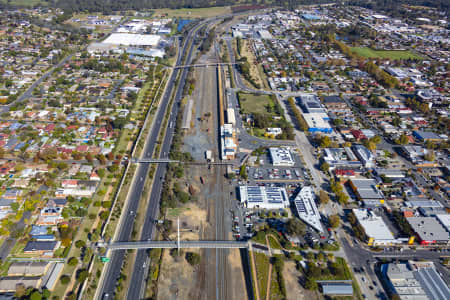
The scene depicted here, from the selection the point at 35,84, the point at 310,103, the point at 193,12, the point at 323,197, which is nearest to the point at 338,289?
the point at 323,197

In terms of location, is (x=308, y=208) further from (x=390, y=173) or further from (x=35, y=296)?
(x=35, y=296)

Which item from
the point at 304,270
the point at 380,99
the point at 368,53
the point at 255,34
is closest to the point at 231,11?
the point at 255,34

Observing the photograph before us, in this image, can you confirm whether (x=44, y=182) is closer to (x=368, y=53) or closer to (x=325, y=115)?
(x=325, y=115)

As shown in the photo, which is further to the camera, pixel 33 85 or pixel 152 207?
pixel 33 85

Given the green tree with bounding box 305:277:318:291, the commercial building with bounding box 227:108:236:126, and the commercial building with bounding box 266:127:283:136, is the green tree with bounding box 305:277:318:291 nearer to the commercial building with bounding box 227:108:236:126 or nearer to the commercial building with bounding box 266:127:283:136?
the commercial building with bounding box 266:127:283:136

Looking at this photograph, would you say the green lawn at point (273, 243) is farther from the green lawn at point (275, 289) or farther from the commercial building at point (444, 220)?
the commercial building at point (444, 220)

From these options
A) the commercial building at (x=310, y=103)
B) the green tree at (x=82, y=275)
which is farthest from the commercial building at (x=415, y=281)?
the commercial building at (x=310, y=103)

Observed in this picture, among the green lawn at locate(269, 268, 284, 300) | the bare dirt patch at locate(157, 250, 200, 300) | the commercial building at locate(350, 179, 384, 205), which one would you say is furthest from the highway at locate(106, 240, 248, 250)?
the commercial building at locate(350, 179, 384, 205)
